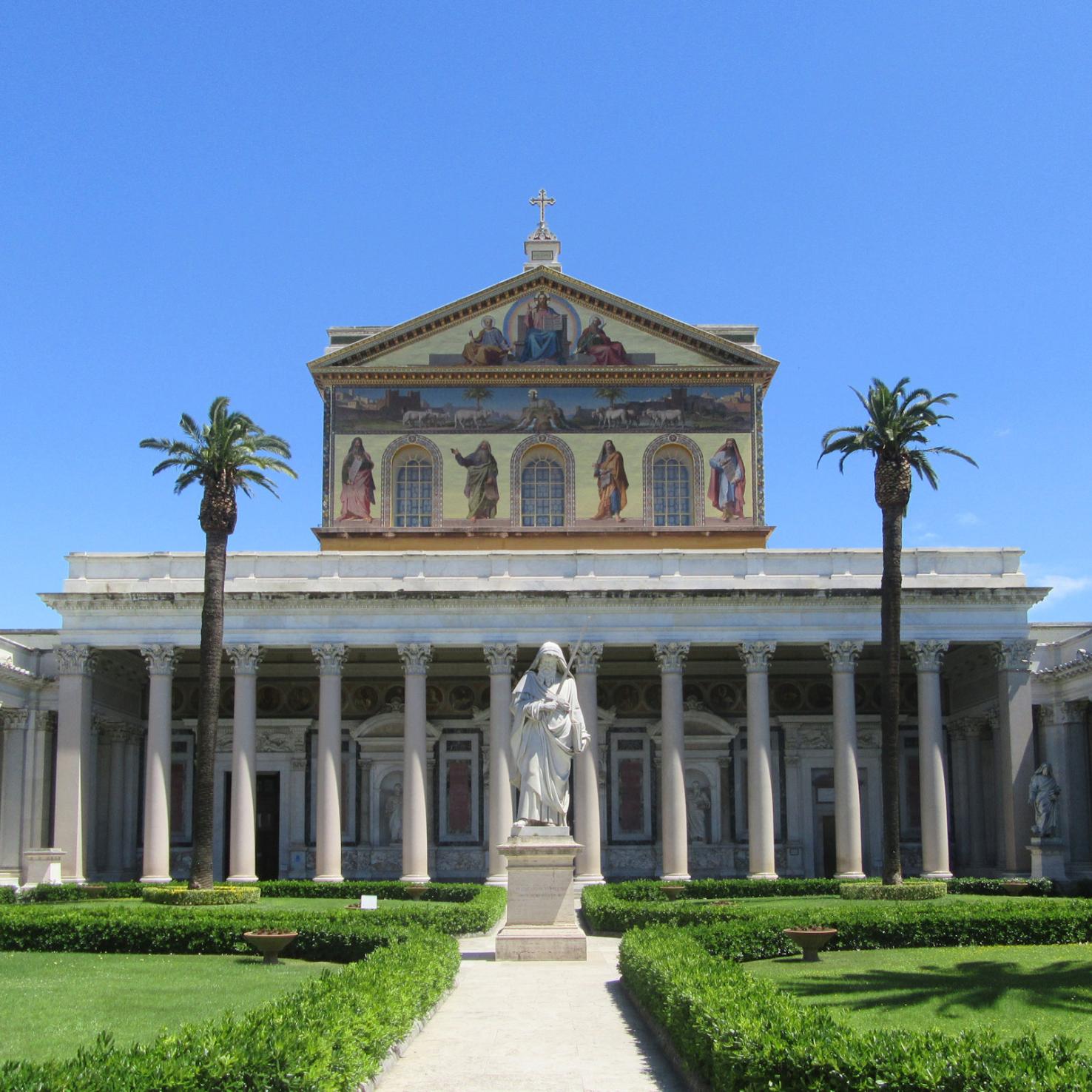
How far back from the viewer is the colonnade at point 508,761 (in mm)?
40594

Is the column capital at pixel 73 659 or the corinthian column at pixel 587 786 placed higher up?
the column capital at pixel 73 659

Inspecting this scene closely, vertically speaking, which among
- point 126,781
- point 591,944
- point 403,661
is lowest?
point 591,944

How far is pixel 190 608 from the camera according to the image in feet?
137

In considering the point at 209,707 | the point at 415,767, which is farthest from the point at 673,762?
the point at 209,707

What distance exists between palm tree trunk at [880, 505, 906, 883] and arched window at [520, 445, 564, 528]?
13.9m

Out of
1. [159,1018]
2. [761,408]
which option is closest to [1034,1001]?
[159,1018]

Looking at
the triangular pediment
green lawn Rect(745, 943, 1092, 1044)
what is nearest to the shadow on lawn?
green lawn Rect(745, 943, 1092, 1044)

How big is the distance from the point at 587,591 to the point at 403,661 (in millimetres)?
5754

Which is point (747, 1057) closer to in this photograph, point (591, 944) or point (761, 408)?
point (591, 944)

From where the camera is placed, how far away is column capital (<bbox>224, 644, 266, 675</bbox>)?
137 ft

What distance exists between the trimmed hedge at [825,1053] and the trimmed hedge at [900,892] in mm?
20670

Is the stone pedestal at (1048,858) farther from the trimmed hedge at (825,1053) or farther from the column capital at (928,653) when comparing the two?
the trimmed hedge at (825,1053)

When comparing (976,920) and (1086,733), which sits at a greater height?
(1086,733)

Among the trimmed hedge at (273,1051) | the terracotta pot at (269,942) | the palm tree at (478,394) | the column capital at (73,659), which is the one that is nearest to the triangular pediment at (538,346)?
the palm tree at (478,394)
